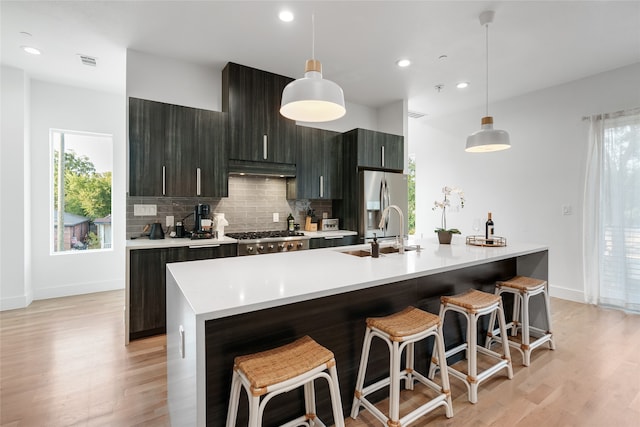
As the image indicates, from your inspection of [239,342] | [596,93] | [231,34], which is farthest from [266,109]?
[596,93]

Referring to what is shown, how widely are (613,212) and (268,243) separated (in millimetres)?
4267

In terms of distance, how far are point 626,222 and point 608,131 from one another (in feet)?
3.77

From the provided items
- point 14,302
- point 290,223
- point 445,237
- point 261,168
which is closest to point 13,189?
point 14,302

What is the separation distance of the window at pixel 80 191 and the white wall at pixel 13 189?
0.44 m

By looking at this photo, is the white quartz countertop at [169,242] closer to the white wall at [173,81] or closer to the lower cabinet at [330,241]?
the lower cabinet at [330,241]

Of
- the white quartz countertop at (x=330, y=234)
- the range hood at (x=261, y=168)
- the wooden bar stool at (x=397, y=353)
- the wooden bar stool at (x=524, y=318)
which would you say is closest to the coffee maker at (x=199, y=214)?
the range hood at (x=261, y=168)

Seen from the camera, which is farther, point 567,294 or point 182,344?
point 567,294

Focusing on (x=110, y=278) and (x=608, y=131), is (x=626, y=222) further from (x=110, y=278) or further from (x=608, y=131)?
(x=110, y=278)

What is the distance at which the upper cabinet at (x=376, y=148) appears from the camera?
4273 mm

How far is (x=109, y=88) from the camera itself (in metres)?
4.23

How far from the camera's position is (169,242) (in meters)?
3.08

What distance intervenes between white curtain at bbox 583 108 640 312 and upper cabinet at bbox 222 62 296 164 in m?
3.94

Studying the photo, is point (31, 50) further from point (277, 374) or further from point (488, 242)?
point (488, 242)

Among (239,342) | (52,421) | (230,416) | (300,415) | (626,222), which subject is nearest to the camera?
(230,416)
